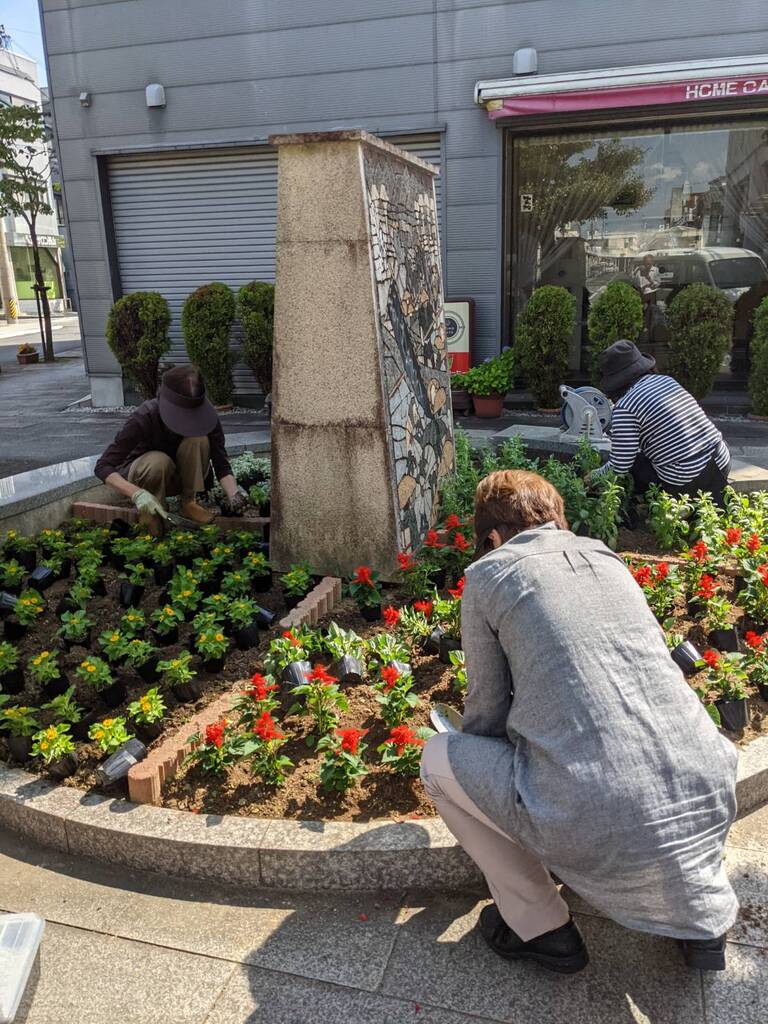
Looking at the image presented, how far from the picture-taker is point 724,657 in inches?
126

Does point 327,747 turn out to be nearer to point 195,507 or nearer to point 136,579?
point 136,579

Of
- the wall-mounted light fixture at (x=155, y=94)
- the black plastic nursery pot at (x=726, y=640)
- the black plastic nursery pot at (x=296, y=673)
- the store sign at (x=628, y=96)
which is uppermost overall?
the wall-mounted light fixture at (x=155, y=94)

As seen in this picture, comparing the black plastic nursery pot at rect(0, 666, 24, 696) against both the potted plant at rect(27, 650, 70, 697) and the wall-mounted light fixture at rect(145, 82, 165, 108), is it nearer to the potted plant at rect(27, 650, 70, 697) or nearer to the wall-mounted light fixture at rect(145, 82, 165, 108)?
the potted plant at rect(27, 650, 70, 697)

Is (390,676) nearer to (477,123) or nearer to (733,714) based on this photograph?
(733,714)

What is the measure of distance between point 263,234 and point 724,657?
9896 mm

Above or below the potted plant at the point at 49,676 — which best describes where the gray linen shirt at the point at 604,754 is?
above

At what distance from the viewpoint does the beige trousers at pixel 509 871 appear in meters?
2.23

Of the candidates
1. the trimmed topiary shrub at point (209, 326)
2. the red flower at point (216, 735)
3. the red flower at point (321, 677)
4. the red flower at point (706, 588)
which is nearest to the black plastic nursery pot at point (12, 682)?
the red flower at point (216, 735)

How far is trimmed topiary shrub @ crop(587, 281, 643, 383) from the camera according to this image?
9.70 m

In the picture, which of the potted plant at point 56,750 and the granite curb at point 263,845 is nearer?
the granite curb at point 263,845

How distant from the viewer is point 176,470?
541 cm

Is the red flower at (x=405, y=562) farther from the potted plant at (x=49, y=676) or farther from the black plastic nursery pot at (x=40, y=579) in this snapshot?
the black plastic nursery pot at (x=40, y=579)

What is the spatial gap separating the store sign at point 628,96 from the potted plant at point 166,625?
8.01m

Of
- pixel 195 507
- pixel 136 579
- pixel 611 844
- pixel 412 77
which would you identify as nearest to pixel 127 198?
pixel 412 77
